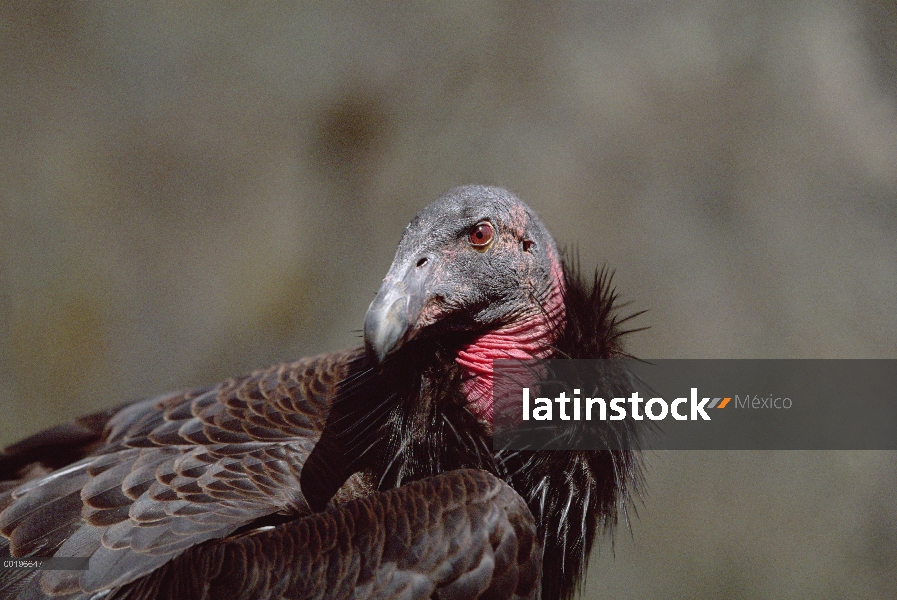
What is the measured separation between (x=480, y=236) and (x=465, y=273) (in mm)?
118

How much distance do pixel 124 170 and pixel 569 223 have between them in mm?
2924

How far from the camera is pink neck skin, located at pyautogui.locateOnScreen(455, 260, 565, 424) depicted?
200 cm

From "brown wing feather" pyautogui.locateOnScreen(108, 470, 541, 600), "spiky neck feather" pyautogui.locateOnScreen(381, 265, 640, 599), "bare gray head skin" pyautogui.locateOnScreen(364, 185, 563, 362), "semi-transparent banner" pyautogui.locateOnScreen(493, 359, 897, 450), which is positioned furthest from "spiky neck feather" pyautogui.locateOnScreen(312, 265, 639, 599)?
"semi-transparent banner" pyautogui.locateOnScreen(493, 359, 897, 450)

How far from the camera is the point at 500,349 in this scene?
2.05 m

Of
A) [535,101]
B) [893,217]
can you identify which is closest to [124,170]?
[535,101]

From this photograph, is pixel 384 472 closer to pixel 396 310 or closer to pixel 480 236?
pixel 396 310

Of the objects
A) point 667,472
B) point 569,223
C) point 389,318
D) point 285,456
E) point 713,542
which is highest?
point 569,223

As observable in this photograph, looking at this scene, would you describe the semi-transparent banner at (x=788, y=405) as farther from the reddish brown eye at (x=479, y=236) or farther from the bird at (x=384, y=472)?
the reddish brown eye at (x=479, y=236)

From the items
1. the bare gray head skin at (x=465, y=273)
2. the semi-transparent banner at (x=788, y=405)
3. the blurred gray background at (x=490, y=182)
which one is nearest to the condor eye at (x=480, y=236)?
the bare gray head skin at (x=465, y=273)

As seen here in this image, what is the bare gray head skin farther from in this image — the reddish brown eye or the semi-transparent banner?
the semi-transparent banner

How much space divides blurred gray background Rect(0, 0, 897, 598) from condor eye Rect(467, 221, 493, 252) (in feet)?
7.52

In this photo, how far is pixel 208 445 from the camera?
1.95 m

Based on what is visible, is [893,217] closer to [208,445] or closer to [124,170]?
[208,445]

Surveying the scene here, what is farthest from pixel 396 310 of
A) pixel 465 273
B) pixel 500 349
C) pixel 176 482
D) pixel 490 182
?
pixel 490 182
